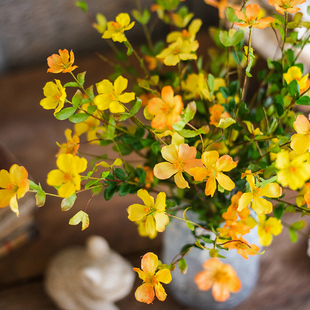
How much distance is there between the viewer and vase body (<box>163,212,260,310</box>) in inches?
23.7

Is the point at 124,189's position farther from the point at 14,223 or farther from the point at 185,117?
the point at 14,223

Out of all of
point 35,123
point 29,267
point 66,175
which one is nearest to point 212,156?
point 66,175

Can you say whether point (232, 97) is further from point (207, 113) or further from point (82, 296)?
point (82, 296)

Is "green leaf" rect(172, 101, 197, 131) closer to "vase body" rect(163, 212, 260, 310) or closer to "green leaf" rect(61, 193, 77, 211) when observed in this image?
"green leaf" rect(61, 193, 77, 211)

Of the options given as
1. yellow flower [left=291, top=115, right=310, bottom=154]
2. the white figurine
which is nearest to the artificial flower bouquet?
yellow flower [left=291, top=115, right=310, bottom=154]

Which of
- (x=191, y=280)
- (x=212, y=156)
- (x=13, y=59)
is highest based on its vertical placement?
(x=212, y=156)

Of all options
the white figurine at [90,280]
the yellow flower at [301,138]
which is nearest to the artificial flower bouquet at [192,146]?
the yellow flower at [301,138]

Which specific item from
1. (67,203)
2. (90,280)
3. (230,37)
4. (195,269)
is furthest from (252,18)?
(90,280)

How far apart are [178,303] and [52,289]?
0.82ft

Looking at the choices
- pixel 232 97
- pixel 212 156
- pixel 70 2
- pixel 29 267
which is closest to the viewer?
pixel 212 156

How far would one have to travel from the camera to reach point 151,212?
36 centimetres

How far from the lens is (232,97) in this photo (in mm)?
453

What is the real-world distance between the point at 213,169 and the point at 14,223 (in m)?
0.57

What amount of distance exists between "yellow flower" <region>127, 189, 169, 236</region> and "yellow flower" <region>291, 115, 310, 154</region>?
0.40 ft
